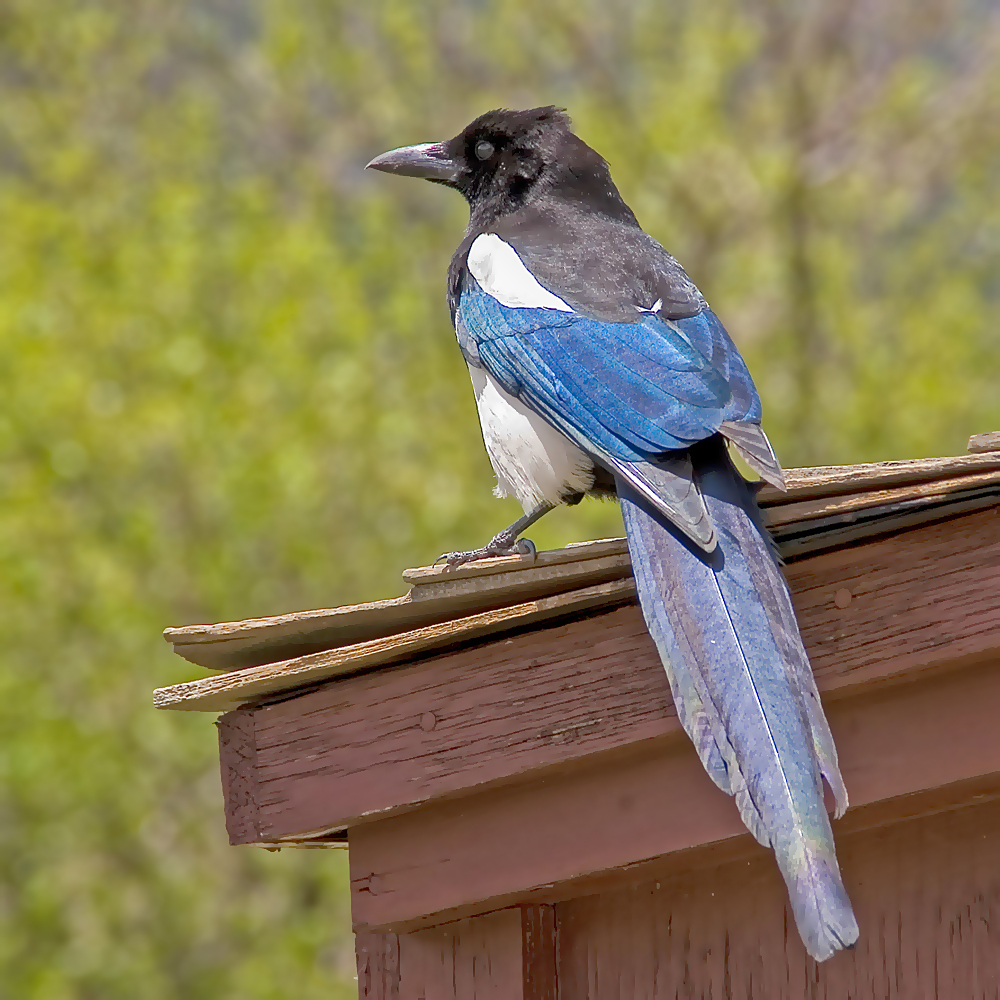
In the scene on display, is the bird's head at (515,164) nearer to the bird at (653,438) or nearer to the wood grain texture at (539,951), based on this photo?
the bird at (653,438)

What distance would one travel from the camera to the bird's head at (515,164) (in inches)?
114

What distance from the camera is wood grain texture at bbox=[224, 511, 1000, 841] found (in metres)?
1.59

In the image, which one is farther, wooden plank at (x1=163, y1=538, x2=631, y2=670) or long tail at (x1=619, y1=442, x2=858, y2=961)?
wooden plank at (x1=163, y1=538, x2=631, y2=670)

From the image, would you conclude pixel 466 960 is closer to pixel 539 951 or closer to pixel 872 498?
pixel 539 951

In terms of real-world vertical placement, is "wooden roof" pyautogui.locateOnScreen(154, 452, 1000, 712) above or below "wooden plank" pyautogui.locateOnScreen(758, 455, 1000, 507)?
below

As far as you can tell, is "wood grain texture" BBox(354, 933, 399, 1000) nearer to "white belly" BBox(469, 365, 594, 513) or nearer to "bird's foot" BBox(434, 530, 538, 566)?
"bird's foot" BBox(434, 530, 538, 566)

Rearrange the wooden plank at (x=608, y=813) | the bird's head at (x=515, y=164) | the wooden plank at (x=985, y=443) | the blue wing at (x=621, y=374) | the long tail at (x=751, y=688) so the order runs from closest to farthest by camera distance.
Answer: the long tail at (x=751, y=688) < the wooden plank at (x=985, y=443) < the wooden plank at (x=608, y=813) < the blue wing at (x=621, y=374) < the bird's head at (x=515, y=164)

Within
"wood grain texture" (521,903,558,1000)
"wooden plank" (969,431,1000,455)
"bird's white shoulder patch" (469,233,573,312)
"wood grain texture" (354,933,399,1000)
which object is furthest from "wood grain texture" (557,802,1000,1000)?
"bird's white shoulder patch" (469,233,573,312)

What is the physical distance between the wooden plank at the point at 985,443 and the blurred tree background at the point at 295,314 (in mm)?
6256

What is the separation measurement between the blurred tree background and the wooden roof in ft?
19.0

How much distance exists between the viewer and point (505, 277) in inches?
94.8

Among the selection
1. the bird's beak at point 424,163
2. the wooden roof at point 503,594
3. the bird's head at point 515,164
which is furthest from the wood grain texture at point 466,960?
the bird's beak at point 424,163

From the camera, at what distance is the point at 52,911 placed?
26.4ft

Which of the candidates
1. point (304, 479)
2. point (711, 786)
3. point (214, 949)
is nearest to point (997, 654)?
point (711, 786)
